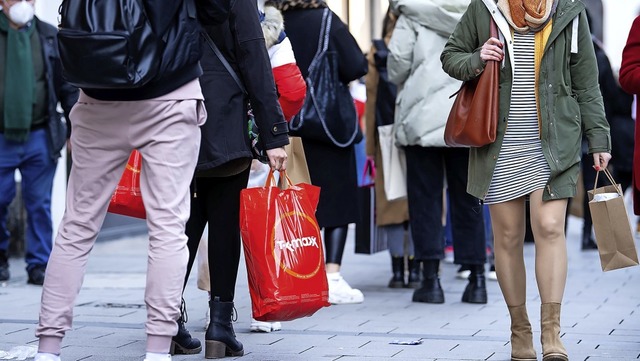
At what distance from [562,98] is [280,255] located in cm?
134

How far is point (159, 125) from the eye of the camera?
13.9 ft

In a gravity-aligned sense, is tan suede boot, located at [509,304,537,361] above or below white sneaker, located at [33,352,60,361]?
below

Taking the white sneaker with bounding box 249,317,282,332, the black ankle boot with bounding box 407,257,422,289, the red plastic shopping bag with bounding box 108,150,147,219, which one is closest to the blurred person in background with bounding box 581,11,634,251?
the black ankle boot with bounding box 407,257,422,289

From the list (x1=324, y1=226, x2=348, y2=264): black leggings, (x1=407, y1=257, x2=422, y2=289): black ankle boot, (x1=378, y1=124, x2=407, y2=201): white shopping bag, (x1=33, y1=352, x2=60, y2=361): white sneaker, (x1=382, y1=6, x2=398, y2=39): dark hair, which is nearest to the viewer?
(x1=33, y1=352, x2=60, y2=361): white sneaker

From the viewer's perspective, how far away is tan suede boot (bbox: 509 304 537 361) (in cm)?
500

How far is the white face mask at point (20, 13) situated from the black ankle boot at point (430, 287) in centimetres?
309

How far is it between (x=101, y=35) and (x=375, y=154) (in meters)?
4.15

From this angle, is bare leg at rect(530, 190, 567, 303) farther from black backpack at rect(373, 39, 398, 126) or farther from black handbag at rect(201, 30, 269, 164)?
black backpack at rect(373, 39, 398, 126)

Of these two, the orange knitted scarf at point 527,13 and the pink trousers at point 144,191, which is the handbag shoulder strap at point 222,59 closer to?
the pink trousers at point 144,191

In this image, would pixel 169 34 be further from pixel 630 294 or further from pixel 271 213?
pixel 630 294

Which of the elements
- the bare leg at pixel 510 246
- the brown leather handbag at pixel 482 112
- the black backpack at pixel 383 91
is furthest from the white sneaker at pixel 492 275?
the brown leather handbag at pixel 482 112

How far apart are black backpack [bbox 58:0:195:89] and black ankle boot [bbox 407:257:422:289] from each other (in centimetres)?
430

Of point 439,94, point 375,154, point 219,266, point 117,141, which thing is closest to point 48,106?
point 375,154

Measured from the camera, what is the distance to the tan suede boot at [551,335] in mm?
4844
